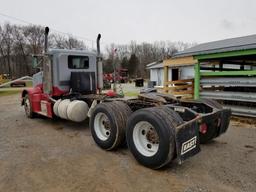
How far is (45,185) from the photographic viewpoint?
3.05 m

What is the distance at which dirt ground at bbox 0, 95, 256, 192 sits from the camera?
9.87ft

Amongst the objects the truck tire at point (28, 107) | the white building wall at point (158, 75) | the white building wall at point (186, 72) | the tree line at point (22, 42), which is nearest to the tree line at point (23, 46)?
the tree line at point (22, 42)

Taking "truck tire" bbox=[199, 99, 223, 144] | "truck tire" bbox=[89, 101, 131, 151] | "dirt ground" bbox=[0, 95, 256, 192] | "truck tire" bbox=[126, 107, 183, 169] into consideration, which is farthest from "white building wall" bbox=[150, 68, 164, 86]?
"truck tire" bbox=[126, 107, 183, 169]

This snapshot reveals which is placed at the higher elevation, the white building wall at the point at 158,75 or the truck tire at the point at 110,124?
the white building wall at the point at 158,75

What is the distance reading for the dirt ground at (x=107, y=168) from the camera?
3.01 meters

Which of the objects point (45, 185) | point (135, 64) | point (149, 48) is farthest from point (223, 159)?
point (149, 48)

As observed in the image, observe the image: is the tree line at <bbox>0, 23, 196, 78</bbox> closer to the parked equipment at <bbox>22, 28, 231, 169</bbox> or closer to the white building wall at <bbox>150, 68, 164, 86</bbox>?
the white building wall at <bbox>150, 68, 164, 86</bbox>

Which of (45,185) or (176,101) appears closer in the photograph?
(45,185)

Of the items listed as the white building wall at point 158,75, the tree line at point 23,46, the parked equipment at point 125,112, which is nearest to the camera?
the parked equipment at point 125,112

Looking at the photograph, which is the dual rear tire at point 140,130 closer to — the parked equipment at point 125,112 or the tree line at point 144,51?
the parked equipment at point 125,112

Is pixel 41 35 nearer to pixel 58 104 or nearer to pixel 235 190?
pixel 58 104

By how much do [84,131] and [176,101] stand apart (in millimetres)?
2614

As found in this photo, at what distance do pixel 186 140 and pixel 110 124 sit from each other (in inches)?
59.2

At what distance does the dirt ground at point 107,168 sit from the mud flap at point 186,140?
328 mm
